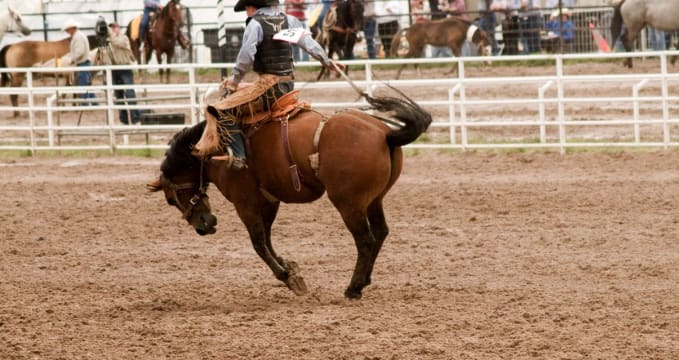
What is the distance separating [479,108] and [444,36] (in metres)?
2.66

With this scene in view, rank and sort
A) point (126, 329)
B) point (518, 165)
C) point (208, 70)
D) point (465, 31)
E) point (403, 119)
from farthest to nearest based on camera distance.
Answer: point (208, 70) < point (465, 31) < point (518, 165) < point (403, 119) < point (126, 329)

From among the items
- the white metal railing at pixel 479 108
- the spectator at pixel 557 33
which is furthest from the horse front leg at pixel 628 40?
the spectator at pixel 557 33

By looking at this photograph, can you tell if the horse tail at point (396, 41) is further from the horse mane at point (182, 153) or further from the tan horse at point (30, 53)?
the horse mane at point (182, 153)

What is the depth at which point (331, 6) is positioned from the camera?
75.4ft

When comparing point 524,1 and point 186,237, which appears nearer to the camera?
point 186,237

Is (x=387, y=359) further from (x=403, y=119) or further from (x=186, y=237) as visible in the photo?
(x=186, y=237)

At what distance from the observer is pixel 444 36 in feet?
72.1

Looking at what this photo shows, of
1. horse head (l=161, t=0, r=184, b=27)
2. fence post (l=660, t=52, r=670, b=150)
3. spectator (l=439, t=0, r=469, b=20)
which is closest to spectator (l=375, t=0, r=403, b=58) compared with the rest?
spectator (l=439, t=0, r=469, b=20)

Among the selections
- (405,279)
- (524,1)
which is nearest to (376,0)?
(524,1)

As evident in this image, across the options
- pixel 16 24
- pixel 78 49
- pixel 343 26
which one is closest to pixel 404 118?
pixel 78 49

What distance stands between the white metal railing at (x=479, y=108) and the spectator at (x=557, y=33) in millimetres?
940

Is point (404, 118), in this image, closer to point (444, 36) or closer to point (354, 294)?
point (354, 294)

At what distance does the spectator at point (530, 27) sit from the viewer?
21906 millimetres

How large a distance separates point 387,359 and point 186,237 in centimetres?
465
